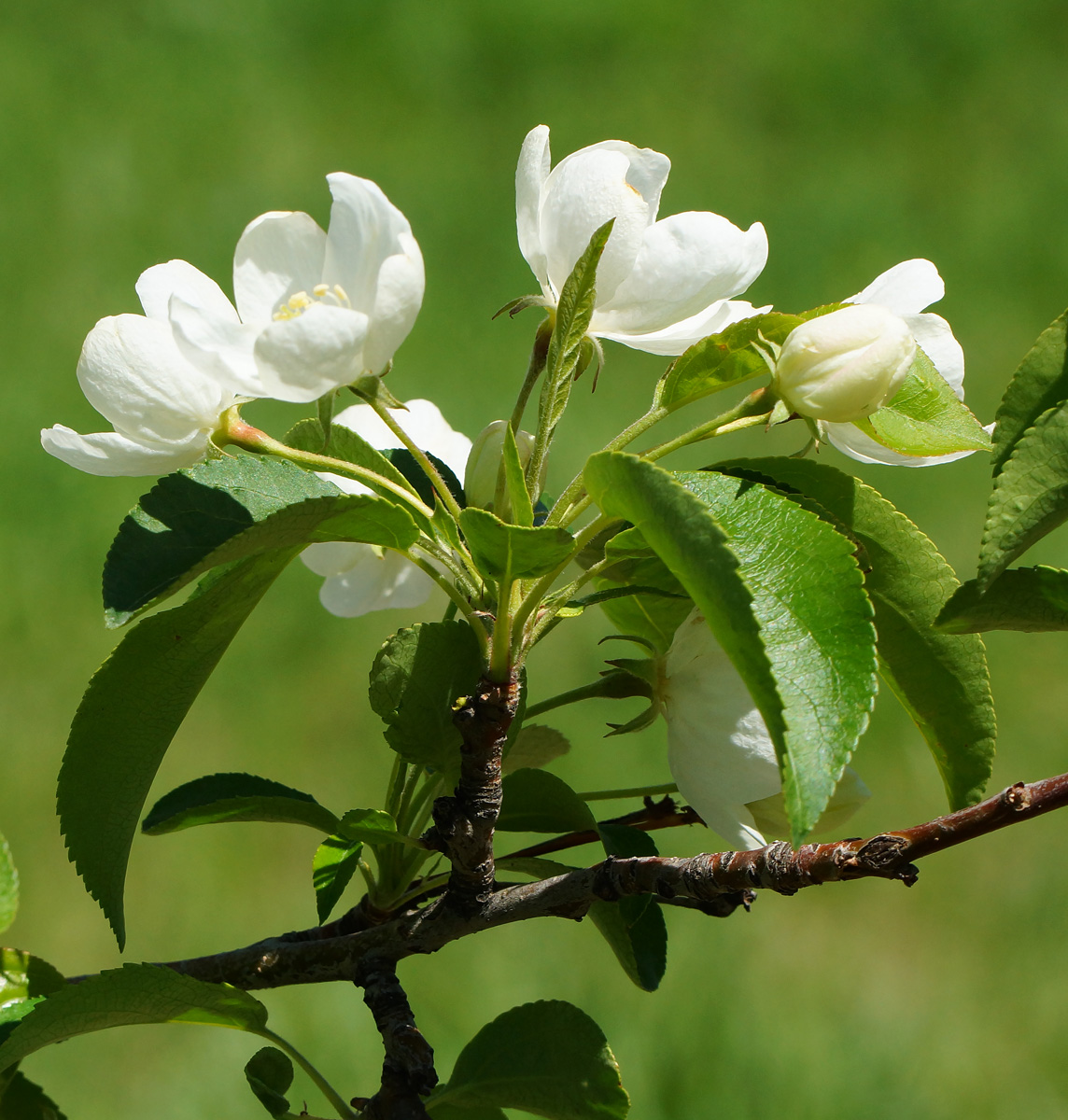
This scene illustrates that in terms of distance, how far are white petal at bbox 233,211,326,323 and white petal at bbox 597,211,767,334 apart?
5.1 inches

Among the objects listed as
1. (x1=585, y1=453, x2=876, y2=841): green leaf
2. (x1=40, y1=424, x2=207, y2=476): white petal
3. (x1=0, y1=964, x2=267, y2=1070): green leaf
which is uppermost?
(x1=40, y1=424, x2=207, y2=476): white petal

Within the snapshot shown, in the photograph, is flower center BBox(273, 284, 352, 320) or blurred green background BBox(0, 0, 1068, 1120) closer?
flower center BBox(273, 284, 352, 320)

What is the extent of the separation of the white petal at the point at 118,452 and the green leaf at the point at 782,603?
0.19m

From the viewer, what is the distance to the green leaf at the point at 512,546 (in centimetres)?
45

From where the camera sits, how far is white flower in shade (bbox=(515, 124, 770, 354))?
1.71ft

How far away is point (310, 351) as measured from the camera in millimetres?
442

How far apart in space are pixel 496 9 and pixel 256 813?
3.46 metres

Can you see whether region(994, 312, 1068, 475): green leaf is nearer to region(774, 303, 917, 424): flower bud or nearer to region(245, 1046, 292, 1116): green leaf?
region(774, 303, 917, 424): flower bud

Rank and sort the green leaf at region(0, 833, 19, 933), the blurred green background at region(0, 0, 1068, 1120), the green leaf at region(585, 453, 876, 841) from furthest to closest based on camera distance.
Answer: the blurred green background at region(0, 0, 1068, 1120), the green leaf at region(0, 833, 19, 933), the green leaf at region(585, 453, 876, 841)

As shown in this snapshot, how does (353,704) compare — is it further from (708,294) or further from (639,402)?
(708,294)

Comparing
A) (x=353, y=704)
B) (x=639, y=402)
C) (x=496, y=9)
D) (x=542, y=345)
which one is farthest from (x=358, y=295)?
(x=496, y=9)

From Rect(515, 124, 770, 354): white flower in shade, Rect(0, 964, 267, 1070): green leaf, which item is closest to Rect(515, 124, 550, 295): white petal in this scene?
Rect(515, 124, 770, 354): white flower in shade

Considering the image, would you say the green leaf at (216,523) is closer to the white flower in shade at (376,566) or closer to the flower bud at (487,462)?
the flower bud at (487,462)

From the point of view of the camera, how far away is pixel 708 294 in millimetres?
534
